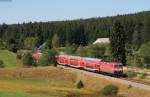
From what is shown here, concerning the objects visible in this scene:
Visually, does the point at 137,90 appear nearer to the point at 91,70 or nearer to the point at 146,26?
the point at 91,70

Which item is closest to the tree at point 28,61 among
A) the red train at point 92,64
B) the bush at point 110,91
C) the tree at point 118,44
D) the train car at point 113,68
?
the red train at point 92,64

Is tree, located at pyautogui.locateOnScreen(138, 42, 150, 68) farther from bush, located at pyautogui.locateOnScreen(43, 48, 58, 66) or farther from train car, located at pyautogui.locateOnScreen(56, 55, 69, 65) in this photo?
bush, located at pyautogui.locateOnScreen(43, 48, 58, 66)

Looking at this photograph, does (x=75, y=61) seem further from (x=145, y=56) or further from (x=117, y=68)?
(x=117, y=68)

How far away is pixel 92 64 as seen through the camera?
87875 millimetres

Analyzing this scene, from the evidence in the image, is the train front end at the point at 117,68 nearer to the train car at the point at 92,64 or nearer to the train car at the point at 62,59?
the train car at the point at 92,64

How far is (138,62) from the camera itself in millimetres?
101062

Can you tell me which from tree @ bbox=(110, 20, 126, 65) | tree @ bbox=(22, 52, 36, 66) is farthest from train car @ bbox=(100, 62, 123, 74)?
tree @ bbox=(22, 52, 36, 66)

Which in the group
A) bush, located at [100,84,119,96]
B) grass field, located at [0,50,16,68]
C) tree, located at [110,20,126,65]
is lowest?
bush, located at [100,84,119,96]

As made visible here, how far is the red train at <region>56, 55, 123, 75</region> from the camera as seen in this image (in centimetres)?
7622

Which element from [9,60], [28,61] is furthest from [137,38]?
[28,61]

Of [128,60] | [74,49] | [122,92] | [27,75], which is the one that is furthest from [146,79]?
[74,49]

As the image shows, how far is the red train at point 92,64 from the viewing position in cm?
7622

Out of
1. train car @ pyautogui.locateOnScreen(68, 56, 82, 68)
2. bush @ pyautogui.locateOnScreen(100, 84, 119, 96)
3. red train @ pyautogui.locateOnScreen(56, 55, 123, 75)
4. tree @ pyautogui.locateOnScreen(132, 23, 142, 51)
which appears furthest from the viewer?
tree @ pyautogui.locateOnScreen(132, 23, 142, 51)

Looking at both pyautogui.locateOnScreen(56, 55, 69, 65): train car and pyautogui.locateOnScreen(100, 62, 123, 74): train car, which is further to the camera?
pyautogui.locateOnScreen(56, 55, 69, 65): train car
